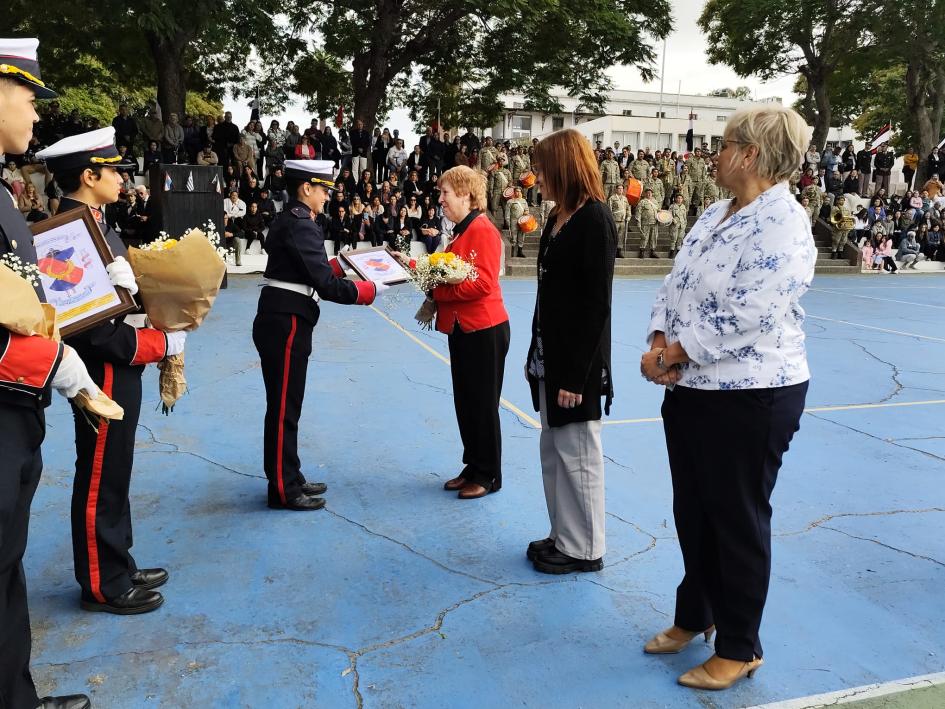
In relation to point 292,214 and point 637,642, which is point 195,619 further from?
point 292,214

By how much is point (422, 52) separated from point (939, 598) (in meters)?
21.7

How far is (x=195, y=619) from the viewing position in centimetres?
282

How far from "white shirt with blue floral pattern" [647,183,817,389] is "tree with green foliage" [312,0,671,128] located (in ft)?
Result: 62.7

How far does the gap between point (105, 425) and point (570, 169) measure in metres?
2.07

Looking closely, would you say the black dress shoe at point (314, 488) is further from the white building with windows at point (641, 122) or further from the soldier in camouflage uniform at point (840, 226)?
the white building with windows at point (641, 122)

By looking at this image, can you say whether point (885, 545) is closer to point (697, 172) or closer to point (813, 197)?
point (697, 172)

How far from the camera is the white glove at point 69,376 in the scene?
1.99 m

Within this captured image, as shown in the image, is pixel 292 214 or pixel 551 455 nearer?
pixel 551 455

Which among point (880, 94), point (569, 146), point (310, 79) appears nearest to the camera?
point (569, 146)

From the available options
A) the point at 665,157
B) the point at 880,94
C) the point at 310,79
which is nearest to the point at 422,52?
the point at 310,79

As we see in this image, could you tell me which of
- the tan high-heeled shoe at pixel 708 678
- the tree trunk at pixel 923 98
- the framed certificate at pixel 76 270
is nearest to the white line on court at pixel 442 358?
the tan high-heeled shoe at pixel 708 678

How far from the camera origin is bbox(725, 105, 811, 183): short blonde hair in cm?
224

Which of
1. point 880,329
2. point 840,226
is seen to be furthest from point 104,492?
point 840,226

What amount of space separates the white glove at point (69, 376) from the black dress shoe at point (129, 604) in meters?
1.17
